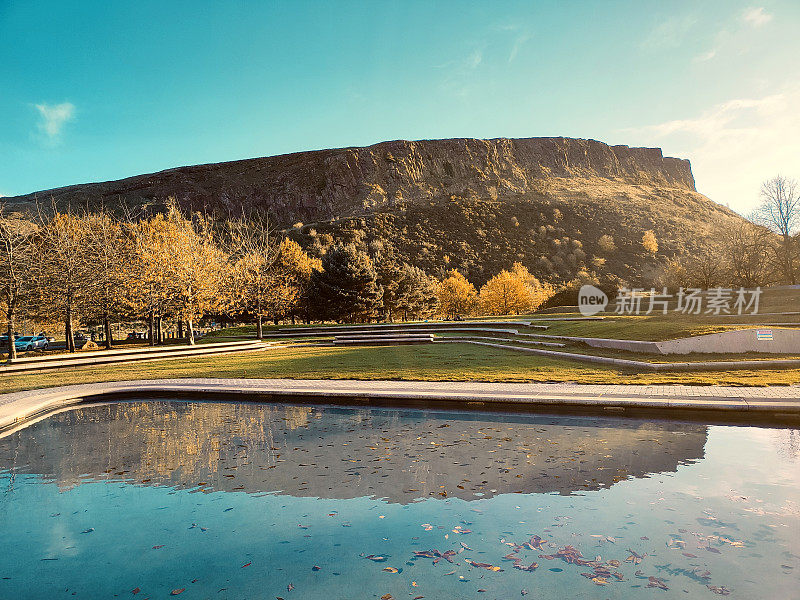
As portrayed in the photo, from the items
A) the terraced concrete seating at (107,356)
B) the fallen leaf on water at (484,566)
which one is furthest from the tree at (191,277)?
the fallen leaf on water at (484,566)

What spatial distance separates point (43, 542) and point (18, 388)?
11.8 m

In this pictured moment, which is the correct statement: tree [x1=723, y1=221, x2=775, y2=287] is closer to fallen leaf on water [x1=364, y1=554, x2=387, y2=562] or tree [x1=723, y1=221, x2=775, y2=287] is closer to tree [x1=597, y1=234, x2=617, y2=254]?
tree [x1=597, y1=234, x2=617, y2=254]

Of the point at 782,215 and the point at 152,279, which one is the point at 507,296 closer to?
the point at 782,215

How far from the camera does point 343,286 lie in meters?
43.1

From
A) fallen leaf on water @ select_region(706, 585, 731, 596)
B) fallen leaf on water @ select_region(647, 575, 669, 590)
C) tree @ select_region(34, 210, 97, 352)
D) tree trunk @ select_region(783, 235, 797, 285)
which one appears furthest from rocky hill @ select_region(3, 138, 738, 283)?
fallen leaf on water @ select_region(706, 585, 731, 596)

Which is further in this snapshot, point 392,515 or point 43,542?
point 392,515

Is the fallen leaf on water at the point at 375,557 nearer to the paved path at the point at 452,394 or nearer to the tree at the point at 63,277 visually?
the paved path at the point at 452,394

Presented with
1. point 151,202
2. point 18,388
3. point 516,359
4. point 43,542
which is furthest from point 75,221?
point 151,202

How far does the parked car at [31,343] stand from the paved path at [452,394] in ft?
89.4

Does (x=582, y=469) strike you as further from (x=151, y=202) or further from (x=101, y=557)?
(x=151, y=202)

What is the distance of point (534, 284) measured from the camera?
66.9 m

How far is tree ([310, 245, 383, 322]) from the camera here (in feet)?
141

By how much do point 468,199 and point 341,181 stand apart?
36128 mm

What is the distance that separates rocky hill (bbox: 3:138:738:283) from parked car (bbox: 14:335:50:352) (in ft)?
118
